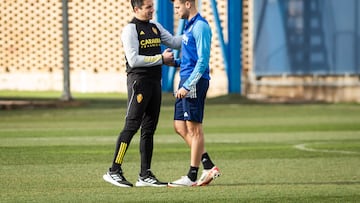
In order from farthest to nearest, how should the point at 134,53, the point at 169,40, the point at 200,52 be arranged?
the point at 169,40, the point at 134,53, the point at 200,52

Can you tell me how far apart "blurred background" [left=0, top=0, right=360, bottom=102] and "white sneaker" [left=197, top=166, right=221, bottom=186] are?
17.1 metres

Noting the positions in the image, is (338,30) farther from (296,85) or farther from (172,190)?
(172,190)

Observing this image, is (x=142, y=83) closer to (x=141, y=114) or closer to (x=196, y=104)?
(x=141, y=114)

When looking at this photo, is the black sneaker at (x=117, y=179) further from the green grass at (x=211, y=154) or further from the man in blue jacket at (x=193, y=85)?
the man in blue jacket at (x=193, y=85)

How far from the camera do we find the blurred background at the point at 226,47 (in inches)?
1139

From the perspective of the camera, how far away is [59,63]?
3806 centimetres

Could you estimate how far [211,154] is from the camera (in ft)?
50.8

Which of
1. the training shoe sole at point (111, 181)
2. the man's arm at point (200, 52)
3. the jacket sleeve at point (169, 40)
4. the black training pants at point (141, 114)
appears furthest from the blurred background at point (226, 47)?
the man's arm at point (200, 52)

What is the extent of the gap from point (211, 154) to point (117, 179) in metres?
3.98

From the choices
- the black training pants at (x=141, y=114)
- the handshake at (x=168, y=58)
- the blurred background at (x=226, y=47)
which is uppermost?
the handshake at (x=168, y=58)

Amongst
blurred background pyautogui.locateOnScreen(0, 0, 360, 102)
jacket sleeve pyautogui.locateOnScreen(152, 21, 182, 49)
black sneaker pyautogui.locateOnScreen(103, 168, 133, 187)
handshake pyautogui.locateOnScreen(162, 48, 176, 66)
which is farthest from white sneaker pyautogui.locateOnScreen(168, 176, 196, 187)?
blurred background pyautogui.locateOnScreen(0, 0, 360, 102)

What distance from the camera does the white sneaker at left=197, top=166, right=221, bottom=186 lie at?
11.6 m

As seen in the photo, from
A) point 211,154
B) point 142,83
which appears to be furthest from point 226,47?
point 142,83

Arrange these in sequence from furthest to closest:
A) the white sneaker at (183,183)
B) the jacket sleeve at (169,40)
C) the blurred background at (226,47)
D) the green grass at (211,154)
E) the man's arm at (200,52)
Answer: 1. the blurred background at (226,47)
2. the jacket sleeve at (169,40)
3. the white sneaker at (183,183)
4. the man's arm at (200,52)
5. the green grass at (211,154)
